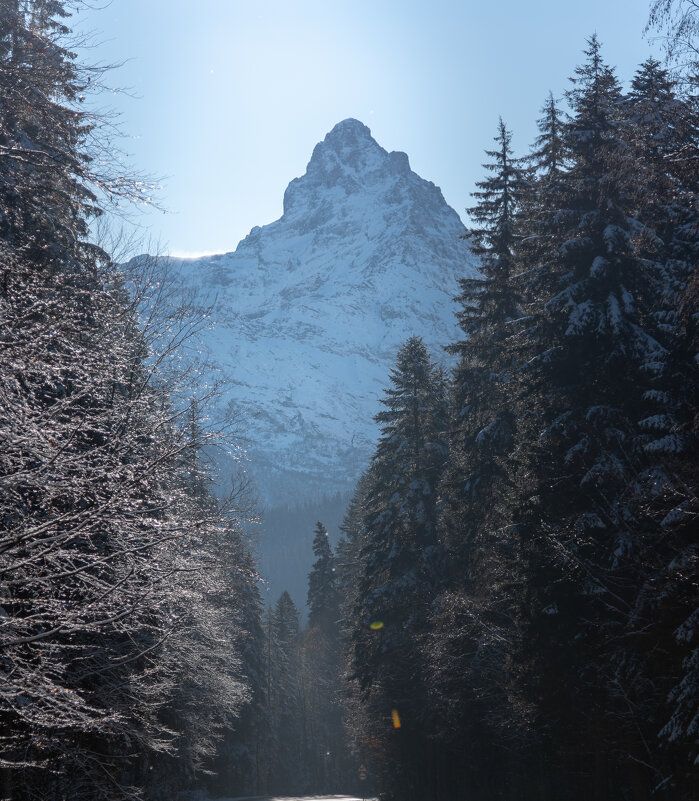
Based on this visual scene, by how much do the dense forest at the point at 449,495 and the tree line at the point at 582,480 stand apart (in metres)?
0.07

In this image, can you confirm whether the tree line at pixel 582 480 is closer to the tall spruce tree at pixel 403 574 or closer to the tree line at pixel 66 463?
the tall spruce tree at pixel 403 574

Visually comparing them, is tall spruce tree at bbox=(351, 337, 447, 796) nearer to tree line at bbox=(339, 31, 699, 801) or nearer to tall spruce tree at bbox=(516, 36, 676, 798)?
tree line at bbox=(339, 31, 699, 801)

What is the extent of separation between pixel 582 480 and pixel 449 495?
338 inches

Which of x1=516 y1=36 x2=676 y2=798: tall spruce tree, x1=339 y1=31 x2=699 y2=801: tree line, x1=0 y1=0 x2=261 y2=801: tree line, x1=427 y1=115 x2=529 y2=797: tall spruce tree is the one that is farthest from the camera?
x1=427 y1=115 x2=529 y2=797: tall spruce tree

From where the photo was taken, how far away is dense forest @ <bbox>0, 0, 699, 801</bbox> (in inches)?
230

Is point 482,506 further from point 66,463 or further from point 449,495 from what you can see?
point 66,463

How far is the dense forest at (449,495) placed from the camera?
19.2ft

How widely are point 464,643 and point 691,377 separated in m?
9.88

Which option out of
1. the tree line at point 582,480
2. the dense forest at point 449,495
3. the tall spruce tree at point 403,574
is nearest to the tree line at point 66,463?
the dense forest at point 449,495

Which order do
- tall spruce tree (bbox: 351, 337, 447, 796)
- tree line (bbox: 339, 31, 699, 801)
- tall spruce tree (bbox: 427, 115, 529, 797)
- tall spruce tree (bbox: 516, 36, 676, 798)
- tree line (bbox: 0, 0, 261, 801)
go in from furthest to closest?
tall spruce tree (bbox: 351, 337, 447, 796) → tall spruce tree (bbox: 427, 115, 529, 797) → tall spruce tree (bbox: 516, 36, 676, 798) → tree line (bbox: 339, 31, 699, 801) → tree line (bbox: 0, 0, 261, 801)

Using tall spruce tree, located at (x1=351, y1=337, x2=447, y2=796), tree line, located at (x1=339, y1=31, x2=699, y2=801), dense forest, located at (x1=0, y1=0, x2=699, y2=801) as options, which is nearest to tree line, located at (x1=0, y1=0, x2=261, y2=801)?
dense forest, located at (x1=0, y1=0, x2=699, y2=801)

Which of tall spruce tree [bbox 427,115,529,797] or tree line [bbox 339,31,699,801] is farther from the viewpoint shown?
tall spruce tree [bbox 427,115,529,797]

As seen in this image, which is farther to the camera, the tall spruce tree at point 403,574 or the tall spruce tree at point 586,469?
the tall spruce tree at point 403,574

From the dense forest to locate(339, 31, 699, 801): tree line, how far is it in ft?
0.23
